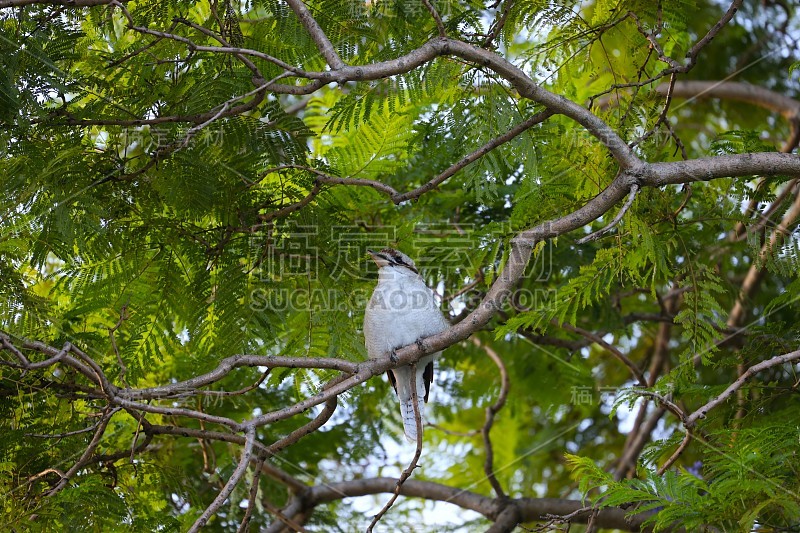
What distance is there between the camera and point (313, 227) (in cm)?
602

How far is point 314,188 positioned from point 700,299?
2.78m

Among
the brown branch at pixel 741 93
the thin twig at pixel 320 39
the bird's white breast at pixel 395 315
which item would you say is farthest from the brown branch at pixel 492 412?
the thin twig at pixel 320 39

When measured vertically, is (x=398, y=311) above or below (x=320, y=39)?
below

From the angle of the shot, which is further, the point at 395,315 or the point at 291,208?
the point at 395,315

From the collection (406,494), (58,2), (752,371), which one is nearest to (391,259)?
(406,494)

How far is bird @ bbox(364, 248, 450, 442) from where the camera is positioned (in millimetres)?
6531

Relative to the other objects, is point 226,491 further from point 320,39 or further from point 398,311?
point 398,311

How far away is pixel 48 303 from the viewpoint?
522cm

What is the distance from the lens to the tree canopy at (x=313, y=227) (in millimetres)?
4805

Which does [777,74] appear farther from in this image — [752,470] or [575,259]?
[752,470]

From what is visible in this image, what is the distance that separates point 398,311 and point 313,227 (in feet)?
3.43

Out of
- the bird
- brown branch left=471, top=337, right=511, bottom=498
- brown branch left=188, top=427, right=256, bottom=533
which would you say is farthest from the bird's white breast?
brown branch left=188, top=427, right=256, bottom=533

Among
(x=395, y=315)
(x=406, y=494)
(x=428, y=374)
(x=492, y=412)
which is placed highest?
(x=395, y=315)

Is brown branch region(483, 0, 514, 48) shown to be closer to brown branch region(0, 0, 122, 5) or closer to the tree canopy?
the tree canopy
